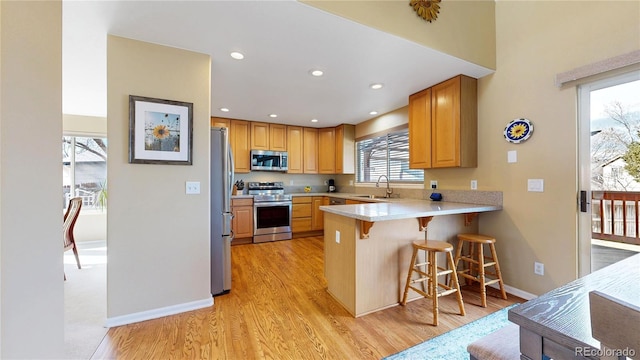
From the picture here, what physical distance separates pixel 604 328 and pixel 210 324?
2206mm

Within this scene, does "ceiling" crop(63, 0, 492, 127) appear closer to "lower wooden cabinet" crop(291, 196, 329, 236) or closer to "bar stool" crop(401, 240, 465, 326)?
"bar stool" crop(401, 240, 465, 326)

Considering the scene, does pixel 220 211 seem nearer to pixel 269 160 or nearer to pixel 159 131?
pixel 159 131

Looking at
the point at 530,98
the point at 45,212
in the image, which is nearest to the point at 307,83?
the point at 530,98

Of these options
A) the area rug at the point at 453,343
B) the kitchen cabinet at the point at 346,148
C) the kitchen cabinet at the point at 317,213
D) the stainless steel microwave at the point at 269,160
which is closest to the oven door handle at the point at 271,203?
the kitchen cabinet at the point at 317,213

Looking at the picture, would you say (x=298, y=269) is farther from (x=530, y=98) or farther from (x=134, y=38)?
(x=530, y=98)

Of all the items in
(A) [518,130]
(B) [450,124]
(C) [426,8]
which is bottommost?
(A) [518,130]

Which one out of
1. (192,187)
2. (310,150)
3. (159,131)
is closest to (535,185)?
(192,187)

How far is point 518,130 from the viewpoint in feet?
7.86

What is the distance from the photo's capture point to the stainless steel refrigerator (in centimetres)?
244

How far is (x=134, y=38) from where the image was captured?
1.97 m

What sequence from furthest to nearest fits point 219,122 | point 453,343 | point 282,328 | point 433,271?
point 219,122
point 433,271
point 282,328
point 453,343

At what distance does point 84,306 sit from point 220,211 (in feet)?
4.66

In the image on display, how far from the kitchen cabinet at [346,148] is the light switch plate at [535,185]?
314cm

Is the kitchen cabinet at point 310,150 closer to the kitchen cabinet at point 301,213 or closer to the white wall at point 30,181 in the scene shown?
the kitchen cabinet at point 301,213
